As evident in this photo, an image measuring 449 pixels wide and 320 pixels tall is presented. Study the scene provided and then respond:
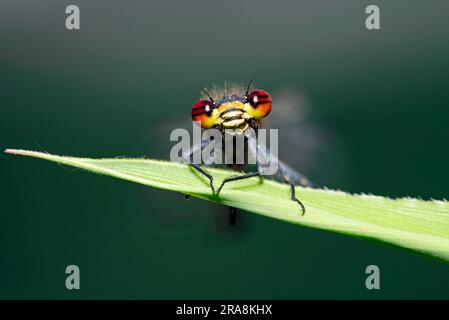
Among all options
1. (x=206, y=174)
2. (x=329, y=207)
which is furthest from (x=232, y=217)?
(x=329, y=207)

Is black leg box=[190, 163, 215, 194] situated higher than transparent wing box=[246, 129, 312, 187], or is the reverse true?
transparent wing box=[246, 129, 312, 187]

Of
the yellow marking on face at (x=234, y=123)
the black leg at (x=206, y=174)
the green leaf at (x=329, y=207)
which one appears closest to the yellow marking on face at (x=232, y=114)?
the yellow marking on face at (x=234, y=123)

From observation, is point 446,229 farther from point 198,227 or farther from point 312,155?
point 198,227

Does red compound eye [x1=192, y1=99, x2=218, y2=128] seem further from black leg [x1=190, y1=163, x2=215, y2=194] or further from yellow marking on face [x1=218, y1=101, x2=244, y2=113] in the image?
black leg [x1=190, y1=163, x2=215, y2=194]

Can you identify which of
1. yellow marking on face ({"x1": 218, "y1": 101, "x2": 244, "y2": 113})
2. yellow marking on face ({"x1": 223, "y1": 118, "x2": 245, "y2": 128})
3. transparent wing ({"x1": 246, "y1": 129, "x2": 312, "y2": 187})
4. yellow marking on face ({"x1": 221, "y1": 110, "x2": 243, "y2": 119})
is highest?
yellow marking on face ({"x1": 218, "y1": 101, "x2": 244, "y2": 113})

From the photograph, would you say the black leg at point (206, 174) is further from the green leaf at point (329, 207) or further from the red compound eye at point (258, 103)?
the red compound eye at point (258, 103)

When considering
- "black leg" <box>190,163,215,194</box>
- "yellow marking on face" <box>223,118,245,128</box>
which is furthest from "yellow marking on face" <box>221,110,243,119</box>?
"black leg" <box>190,163,215,194</box>

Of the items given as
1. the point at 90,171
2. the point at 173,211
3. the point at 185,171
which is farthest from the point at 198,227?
the point at 90,171
